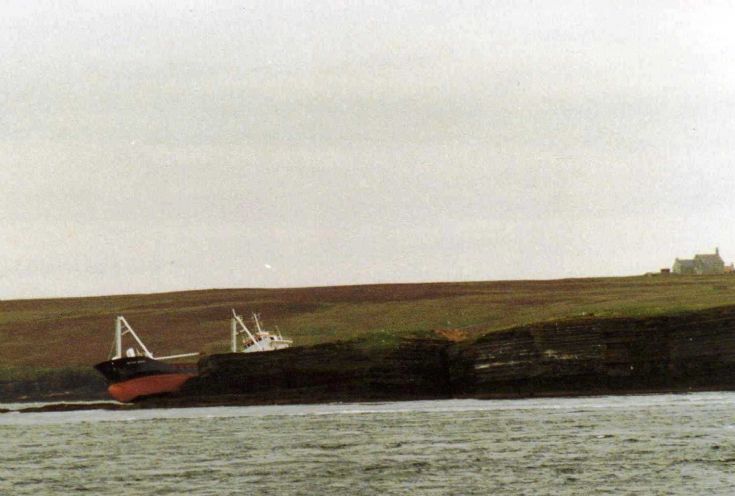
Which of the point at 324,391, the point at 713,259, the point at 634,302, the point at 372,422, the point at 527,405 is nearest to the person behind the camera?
the point at 372,422

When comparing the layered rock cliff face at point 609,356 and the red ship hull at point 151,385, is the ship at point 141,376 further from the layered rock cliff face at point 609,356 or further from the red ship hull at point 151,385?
the layered rock cliff face at point 609,356

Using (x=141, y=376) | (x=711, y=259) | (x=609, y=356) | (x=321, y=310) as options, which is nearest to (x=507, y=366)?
(x=609, y=356)

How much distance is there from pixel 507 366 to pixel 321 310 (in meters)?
58.5

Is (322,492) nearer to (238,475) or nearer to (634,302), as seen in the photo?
(238,475)

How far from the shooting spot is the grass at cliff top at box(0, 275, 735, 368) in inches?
4663

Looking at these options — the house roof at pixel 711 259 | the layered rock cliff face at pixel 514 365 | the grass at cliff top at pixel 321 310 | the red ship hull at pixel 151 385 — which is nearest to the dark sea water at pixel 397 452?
the layered rock cliff face at pixel 514 365

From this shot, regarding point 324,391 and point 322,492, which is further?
point 324,391

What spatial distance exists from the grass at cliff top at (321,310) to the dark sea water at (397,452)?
36.7m

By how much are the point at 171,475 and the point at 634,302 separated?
82385 millimetres

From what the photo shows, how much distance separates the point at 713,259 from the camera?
178 metres

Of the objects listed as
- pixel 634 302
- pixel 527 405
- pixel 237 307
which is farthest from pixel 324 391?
pixel 237 307

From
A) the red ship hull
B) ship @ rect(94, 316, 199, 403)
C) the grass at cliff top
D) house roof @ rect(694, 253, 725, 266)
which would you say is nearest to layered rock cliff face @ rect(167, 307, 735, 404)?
the red ship hull

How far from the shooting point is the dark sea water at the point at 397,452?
36.7 meters

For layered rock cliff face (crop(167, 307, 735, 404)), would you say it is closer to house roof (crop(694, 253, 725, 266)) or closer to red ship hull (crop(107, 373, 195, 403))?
red ship hull (crop(107, 373, 195, 403))
